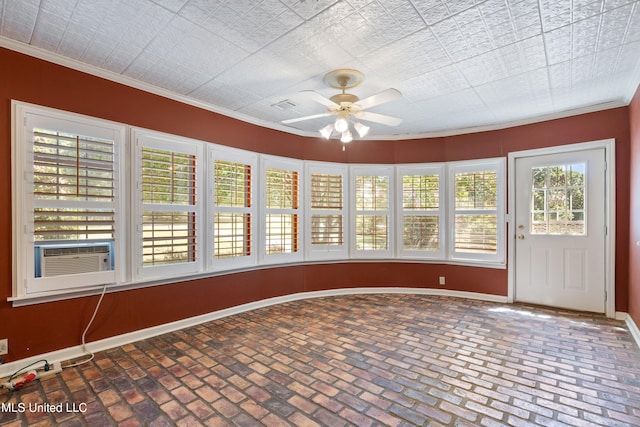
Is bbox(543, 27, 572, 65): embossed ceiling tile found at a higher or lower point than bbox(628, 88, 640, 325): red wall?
higher

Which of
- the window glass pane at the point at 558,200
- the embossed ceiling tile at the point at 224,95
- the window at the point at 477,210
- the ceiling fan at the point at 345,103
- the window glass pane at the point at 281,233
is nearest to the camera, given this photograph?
the ceiling fan at the point at 345,103

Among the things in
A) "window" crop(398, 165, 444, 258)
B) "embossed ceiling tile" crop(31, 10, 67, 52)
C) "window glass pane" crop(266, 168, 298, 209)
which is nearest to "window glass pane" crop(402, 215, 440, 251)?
"window" crop(398, 165, 444, 258)

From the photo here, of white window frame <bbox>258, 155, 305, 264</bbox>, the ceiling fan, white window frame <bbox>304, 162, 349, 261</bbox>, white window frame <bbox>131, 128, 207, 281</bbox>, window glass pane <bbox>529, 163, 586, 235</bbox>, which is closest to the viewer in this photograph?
the ceiling fan

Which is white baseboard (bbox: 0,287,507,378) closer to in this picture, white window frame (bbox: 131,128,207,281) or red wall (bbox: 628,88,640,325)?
white window frame (bbox: 131,128,207,281)

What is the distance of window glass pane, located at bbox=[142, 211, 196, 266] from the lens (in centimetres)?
309

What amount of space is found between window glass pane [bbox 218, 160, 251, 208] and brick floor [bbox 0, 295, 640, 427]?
1424mm

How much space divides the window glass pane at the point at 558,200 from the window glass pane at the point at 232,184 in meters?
3.79

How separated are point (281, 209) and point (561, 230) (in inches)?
144

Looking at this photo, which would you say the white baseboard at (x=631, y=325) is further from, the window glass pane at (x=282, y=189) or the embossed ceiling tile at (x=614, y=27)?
the window glass pane at (x=282, y=189)

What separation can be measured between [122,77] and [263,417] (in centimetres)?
312

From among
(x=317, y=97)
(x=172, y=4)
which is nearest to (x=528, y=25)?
(x=317, y=97)

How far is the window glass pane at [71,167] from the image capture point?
2.49m

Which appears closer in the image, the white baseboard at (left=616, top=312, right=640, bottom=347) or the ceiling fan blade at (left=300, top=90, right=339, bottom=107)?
the ceiling fan blade at (left=300, top=90, right=339, bottom=107)

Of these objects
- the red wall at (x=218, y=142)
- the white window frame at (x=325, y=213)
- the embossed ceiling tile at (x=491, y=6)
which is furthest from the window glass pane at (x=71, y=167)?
the embossed ceiling tile at (x=491, y=6)
